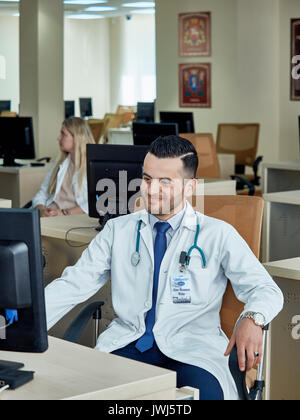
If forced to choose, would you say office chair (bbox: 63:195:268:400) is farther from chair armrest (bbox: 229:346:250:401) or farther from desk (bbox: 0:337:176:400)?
desk (bbox: 0:337:176:400)

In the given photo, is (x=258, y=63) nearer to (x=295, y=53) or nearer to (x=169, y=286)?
(x=295, y=53)

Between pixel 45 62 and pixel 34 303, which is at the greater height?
pixel 45 62

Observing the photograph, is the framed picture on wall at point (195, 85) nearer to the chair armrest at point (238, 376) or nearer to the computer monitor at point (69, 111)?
the computer monitor at point (69, 111)

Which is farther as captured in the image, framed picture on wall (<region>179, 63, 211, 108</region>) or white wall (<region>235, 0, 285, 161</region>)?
framed picture on wall (<region>179, 63, 211, 108</region>)

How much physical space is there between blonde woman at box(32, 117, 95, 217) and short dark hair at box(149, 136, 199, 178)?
279 cm

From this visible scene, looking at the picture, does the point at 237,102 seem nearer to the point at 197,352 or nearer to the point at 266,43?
the point at 266,43

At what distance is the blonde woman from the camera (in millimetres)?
5543

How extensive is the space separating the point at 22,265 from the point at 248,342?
2.85ft

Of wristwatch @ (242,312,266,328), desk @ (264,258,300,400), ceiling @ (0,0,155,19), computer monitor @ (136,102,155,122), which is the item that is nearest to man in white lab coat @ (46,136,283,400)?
wristwatch @ (242,312,266,328)

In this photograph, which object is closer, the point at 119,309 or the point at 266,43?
the point at 119,309

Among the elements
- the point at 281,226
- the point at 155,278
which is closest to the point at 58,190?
the point at 281,226

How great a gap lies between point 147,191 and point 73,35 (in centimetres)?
1741

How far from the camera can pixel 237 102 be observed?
11.5m
